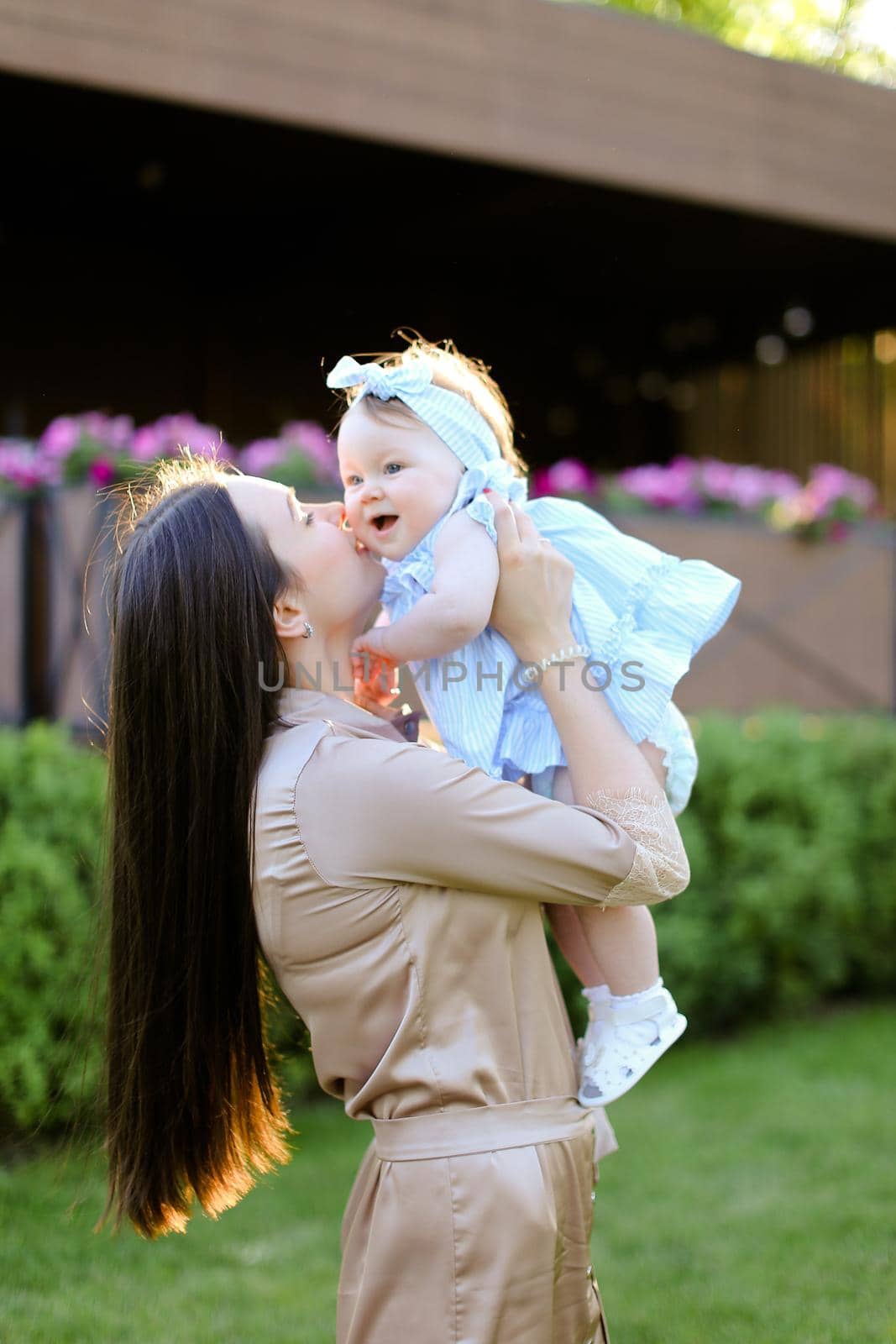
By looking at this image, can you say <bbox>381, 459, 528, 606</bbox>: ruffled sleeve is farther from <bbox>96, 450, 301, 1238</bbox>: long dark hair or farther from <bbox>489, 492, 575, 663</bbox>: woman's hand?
<bbox>96, 450, 301, 1238</bbox>: long dark hair

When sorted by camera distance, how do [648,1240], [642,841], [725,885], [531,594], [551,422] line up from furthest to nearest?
[551,422]
[725,885]
[648,1240]
[531,594]
[642,841]

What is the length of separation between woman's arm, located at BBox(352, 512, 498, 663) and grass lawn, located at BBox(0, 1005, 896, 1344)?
1148mm

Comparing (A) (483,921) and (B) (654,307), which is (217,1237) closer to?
(A) (483,921)

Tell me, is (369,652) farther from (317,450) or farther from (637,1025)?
(317,450)

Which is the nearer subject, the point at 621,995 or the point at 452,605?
the point at 452,605

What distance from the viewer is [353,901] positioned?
159 cm

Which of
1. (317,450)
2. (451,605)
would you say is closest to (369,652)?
(451,605)

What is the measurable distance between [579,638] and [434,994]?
66 centimetres

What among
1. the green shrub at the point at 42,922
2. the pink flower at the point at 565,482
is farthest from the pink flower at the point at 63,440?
the pink flower at the point at 565,482

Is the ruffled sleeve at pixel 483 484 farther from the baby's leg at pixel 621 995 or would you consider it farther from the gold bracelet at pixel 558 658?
the baby's leg at pixel 621 995

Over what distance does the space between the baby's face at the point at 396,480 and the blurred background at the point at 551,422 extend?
911 millimetres

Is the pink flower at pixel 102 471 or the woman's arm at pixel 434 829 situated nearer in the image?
the woman's arm at pixel 434 829

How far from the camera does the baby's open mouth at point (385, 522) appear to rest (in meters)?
2.01

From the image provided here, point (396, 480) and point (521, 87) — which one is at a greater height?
point (521, 87)
